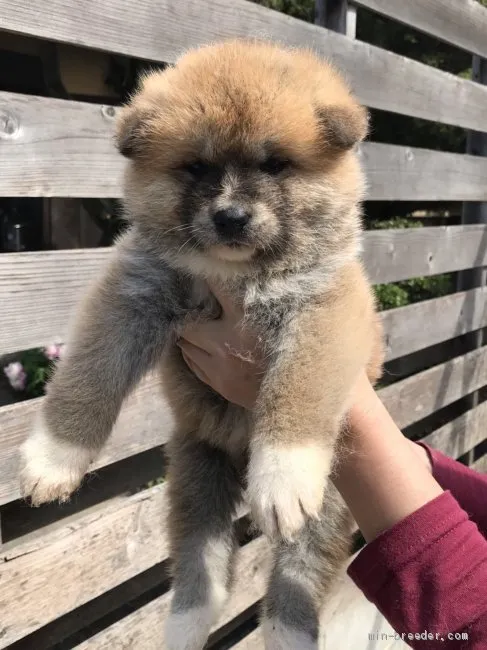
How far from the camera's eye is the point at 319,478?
1.59 metres

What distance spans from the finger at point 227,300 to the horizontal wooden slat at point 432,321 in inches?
80.5

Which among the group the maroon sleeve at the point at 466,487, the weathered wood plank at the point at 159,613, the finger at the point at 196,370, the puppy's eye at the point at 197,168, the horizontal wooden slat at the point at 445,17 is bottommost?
the weathered wood plank at the point at 159,613

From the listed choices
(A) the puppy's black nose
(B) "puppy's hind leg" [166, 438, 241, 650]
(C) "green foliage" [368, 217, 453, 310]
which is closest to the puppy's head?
(A) the puppy's black nose

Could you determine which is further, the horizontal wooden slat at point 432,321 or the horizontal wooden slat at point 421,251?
the horizontal wooden slat at point 432,321

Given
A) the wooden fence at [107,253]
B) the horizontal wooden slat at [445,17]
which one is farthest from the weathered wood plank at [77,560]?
the horizontal wooden slat at [445,17]

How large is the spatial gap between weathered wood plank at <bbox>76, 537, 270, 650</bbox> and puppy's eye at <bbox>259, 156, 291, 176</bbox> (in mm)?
1689

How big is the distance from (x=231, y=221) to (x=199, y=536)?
3.71 ft

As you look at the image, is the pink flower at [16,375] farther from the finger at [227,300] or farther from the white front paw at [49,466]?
the finger at [227,300]

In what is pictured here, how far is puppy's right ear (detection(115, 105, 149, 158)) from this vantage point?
5.53ft

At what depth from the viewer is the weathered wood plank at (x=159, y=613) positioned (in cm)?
254

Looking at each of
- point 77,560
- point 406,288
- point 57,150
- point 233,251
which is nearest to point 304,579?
point 77,560

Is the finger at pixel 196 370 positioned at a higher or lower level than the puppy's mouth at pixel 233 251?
lower

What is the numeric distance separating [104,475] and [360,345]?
7.55 feet

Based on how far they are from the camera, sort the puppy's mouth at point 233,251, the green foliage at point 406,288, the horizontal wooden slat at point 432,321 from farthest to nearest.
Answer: the green foliage at point 406,288 < the horizontal wooden slat at point 432,321 < the puppy's mouth at point 233,251
